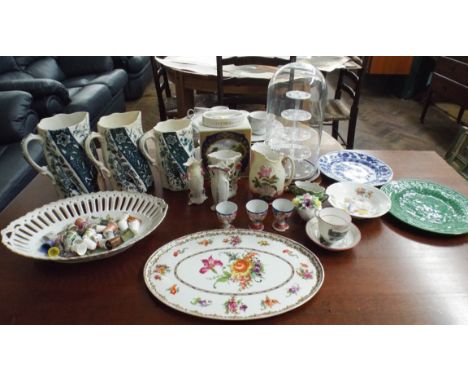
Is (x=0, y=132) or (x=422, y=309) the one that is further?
(x=0, y=132)

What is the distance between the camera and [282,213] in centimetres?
78

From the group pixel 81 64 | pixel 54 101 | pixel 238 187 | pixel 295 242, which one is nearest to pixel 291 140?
pixel 238 187

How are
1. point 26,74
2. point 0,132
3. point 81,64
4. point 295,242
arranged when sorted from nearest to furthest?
point 295,242 < point 0,132 < point 26,74 < point 81,64

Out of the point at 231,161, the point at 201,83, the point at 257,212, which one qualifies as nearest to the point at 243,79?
the point at 201,83

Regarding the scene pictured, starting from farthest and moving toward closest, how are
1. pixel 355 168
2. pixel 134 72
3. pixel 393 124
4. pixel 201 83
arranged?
pixel 134 72 → pixel 393 124 → pixel 201 83 → pixel 355 168

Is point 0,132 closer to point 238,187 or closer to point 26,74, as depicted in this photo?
point 26,74

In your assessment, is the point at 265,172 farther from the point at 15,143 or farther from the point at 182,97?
the point at 15,143

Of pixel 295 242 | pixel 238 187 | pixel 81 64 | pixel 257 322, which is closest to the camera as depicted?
pixel 257 322

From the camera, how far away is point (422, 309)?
2.00 ft

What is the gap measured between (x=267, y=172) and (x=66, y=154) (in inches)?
19.1

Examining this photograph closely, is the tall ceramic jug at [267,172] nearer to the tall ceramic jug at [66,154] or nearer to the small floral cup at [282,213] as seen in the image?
the small floral cup at [282,213]

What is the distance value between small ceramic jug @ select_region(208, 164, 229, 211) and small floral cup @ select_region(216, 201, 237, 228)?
3 cm

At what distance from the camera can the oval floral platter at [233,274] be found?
2.02 ft

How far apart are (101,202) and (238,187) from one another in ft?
1.18
